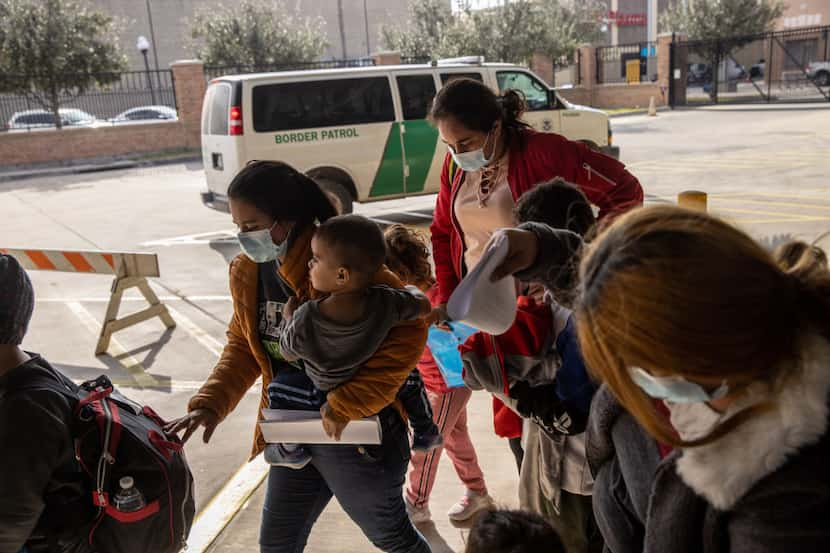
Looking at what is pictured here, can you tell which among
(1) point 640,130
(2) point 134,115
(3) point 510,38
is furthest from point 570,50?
(2) point 134,115

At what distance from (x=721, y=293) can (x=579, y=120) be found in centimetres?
1121

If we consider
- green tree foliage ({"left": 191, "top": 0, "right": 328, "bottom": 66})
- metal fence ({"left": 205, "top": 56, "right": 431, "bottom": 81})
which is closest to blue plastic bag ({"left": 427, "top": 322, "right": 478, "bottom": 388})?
metal fence ({"left": 205, "top": 56, "right": 431, "bottom": 81})

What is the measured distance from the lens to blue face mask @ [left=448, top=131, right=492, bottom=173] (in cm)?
290

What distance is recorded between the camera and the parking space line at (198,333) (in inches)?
237

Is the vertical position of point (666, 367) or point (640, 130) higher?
point (666, 367)

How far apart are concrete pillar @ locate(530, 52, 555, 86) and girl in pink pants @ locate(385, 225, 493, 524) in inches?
1179

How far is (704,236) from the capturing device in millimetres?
1099

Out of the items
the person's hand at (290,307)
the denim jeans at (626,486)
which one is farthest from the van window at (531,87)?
the denim jeans at (626,486)

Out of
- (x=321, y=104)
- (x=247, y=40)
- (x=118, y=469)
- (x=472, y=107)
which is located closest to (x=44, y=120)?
(x=247, y=40)

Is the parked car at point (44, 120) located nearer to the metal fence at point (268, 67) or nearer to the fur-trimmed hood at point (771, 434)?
the metal fence at point (268, 67)

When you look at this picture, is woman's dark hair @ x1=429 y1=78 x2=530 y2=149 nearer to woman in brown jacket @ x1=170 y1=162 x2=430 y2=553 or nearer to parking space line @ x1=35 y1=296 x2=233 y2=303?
woman in brown jacket @ x1=170 y1=162 x2=430 y2=553

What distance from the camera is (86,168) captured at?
20.3 meters

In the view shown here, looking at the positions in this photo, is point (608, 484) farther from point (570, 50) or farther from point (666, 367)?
point (570, 50)

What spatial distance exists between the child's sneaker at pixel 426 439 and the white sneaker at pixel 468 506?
3.17 feet
